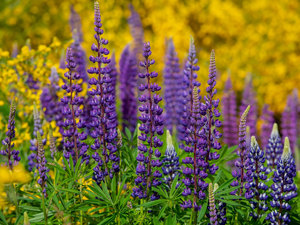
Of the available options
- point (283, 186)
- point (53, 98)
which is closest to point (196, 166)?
point (283, 186)

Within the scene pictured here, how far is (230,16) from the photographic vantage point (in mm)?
11625

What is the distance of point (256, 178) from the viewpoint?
249cm

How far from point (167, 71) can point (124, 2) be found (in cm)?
892

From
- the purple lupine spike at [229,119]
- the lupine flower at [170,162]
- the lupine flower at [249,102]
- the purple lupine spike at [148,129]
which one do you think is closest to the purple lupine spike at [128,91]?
the purple lupine spike at [229,119]

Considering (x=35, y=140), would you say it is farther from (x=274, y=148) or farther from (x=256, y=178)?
(x=274, y=148)

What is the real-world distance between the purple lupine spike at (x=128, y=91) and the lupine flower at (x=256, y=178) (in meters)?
2.63

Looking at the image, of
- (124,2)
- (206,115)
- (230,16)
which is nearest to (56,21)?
(124,2)

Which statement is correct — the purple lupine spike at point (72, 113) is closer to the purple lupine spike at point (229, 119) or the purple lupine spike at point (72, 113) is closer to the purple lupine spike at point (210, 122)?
the purple lupine spike at point (210, 122)

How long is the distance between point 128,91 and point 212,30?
7908 mm

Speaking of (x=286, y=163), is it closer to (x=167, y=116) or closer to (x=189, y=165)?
(x=189, y=165)

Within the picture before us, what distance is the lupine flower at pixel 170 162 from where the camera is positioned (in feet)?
8.30

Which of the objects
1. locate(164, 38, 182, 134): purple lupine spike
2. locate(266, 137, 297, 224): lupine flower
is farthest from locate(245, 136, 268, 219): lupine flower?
locate(164, 38, 182, 134): purple lupine spike

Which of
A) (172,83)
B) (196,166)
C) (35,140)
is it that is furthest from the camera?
(172,83)

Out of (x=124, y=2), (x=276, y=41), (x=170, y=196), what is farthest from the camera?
(x=124, y=2)
